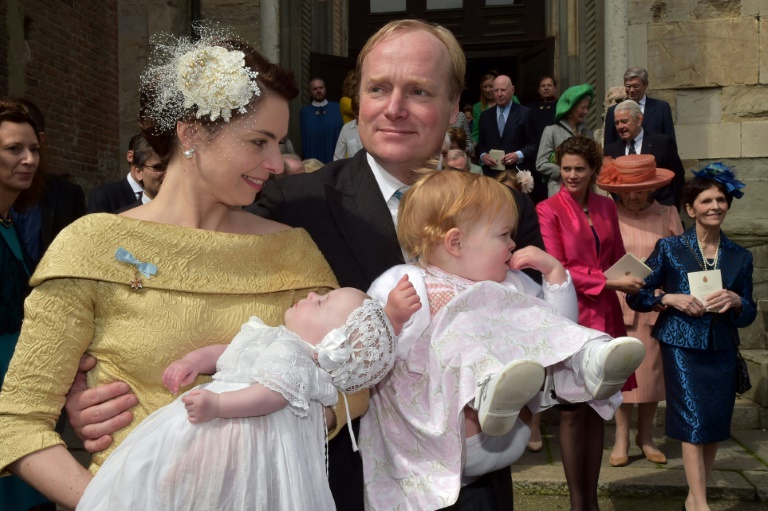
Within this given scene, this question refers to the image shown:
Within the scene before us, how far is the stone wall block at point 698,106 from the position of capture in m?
8.38

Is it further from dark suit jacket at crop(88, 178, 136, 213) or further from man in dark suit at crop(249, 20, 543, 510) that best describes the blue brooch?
dark suit jacket at crop(88, 178, 136, 213)

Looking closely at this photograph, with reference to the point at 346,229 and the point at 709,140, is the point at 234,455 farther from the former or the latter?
the point at 709,140

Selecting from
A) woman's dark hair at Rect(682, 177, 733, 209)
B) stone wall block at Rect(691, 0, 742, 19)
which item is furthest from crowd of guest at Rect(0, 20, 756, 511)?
stone wall block at Rect(691, 0, 742, 19)

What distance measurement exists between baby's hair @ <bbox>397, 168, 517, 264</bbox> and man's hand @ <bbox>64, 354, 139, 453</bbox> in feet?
3.11

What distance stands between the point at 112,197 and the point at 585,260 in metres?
3.39

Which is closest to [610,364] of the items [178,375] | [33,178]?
[178,375]

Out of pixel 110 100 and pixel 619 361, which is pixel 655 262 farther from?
pixel 110 100

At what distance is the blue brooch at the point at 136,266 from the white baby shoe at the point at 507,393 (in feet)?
2.91

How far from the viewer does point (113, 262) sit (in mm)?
1895

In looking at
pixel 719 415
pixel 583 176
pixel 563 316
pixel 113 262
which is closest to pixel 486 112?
pixel 583 176

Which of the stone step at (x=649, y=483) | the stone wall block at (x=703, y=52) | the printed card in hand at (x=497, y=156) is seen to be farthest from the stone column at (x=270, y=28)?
the stone step at (x=649, y=483)

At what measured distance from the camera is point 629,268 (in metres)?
4.61

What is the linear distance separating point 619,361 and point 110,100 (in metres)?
10.7

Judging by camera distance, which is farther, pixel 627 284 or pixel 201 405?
pixel 627 284
